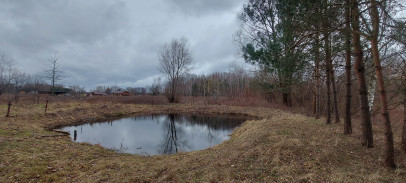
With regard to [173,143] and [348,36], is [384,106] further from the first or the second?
[173,143]

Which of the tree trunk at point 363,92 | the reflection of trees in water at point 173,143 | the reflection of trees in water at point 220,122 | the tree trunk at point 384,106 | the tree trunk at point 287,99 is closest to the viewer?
the tree trunk at point 384,106

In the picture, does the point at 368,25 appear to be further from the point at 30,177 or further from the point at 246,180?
the point at 30,177

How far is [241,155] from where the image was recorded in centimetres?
448

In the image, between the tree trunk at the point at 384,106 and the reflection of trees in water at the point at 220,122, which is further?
the reflection of trees in water at the point at 220,122

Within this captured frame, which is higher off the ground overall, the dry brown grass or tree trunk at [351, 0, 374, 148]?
tree trunk at [351, 0, 374, 148]

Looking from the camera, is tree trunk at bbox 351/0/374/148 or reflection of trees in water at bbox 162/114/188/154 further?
reflection of trees in water at bbox 162/114/188/154

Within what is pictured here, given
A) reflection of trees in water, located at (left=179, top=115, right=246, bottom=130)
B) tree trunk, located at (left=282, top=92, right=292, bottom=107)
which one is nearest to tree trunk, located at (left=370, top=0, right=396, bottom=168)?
reflection of trees in water, located at (left=179, top=115, right=246, bottom=130)

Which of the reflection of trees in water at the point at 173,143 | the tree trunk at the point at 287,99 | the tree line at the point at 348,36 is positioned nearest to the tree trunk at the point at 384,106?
the tree line at the point at 348,36

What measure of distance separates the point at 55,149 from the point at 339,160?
7.82 meters

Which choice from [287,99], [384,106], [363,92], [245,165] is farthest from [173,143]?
[287,99]

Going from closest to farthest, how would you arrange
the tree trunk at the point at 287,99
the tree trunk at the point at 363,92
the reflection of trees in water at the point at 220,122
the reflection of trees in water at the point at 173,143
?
the tree trunk at the point at 363,92
the reflection of trees in water at the point at 173,143
the reflection of trees in water at the point at 220,122
the tree trunk at the point at 287,99

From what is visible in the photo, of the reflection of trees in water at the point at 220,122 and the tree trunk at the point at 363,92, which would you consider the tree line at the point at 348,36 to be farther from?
the reflection of trees in water at the point at 220,122

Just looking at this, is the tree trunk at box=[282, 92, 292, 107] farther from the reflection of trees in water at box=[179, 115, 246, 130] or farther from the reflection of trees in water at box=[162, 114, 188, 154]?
the reflection of trees in water at box=[162, 114, 188, 154]

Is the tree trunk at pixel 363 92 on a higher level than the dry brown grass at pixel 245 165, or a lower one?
higher
